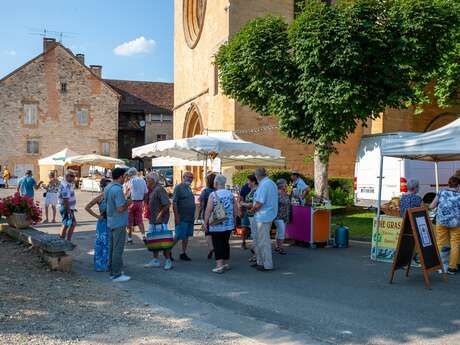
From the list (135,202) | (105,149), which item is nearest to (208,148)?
(135,202)

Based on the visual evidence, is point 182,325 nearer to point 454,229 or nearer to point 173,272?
point 173,272

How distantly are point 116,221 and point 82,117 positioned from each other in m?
40.2

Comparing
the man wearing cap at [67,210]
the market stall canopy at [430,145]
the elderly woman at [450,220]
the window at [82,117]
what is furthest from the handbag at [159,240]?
the window at [82,117]

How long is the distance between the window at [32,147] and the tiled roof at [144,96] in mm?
9591

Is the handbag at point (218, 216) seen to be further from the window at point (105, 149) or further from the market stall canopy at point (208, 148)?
the window at point (105, 149)

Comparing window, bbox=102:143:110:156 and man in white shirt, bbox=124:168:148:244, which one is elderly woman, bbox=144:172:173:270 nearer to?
man in white shirt, bbox=124:168:148:244

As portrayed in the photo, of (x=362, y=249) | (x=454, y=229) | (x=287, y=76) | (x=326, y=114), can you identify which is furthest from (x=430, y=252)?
(x=287, y=76)

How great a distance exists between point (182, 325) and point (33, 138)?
138 ft

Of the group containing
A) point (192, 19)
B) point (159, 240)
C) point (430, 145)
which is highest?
point (192, 19)

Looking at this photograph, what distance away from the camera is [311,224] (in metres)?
11.6

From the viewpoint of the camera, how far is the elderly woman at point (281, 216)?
10.9m

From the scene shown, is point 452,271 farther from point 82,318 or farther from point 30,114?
point 30,114

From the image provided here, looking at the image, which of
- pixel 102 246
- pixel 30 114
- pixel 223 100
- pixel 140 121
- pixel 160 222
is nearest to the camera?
pixel 102 246

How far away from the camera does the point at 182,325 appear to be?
18.6 feet
